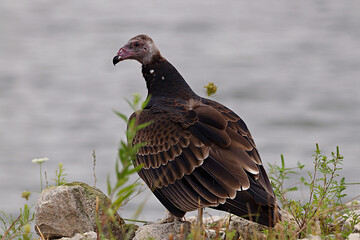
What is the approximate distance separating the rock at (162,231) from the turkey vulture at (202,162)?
16 centimetres

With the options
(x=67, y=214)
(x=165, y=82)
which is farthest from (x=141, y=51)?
(x=67, y=214)

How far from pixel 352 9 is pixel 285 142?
12613 millimetres

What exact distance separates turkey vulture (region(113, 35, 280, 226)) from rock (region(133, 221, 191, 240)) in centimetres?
16

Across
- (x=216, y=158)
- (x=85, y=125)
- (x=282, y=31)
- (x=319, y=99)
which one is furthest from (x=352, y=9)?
(x=216, y=158)

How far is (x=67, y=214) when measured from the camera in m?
7.26

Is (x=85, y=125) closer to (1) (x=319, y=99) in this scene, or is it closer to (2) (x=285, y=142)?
(2) (x=285, y=142)

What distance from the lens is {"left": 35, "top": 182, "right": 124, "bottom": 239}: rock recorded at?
7.23 metres

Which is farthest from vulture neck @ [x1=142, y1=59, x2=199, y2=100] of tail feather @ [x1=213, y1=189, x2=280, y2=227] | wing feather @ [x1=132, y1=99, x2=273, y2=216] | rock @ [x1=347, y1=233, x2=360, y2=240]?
rock @ [x1=347, y1=233, x2=360, y2=240]

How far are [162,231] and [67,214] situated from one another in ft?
3.00

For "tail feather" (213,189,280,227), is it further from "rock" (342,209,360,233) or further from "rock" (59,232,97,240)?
"rock" (59,232,97,240)

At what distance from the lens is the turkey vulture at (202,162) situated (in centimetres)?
685

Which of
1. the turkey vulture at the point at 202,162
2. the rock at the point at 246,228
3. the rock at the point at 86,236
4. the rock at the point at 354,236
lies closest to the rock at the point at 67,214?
the rock at the point at 86,236

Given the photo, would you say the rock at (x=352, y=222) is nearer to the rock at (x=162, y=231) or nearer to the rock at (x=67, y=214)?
the rock at (x=162, y=231)

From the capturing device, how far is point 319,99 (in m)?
19.7
